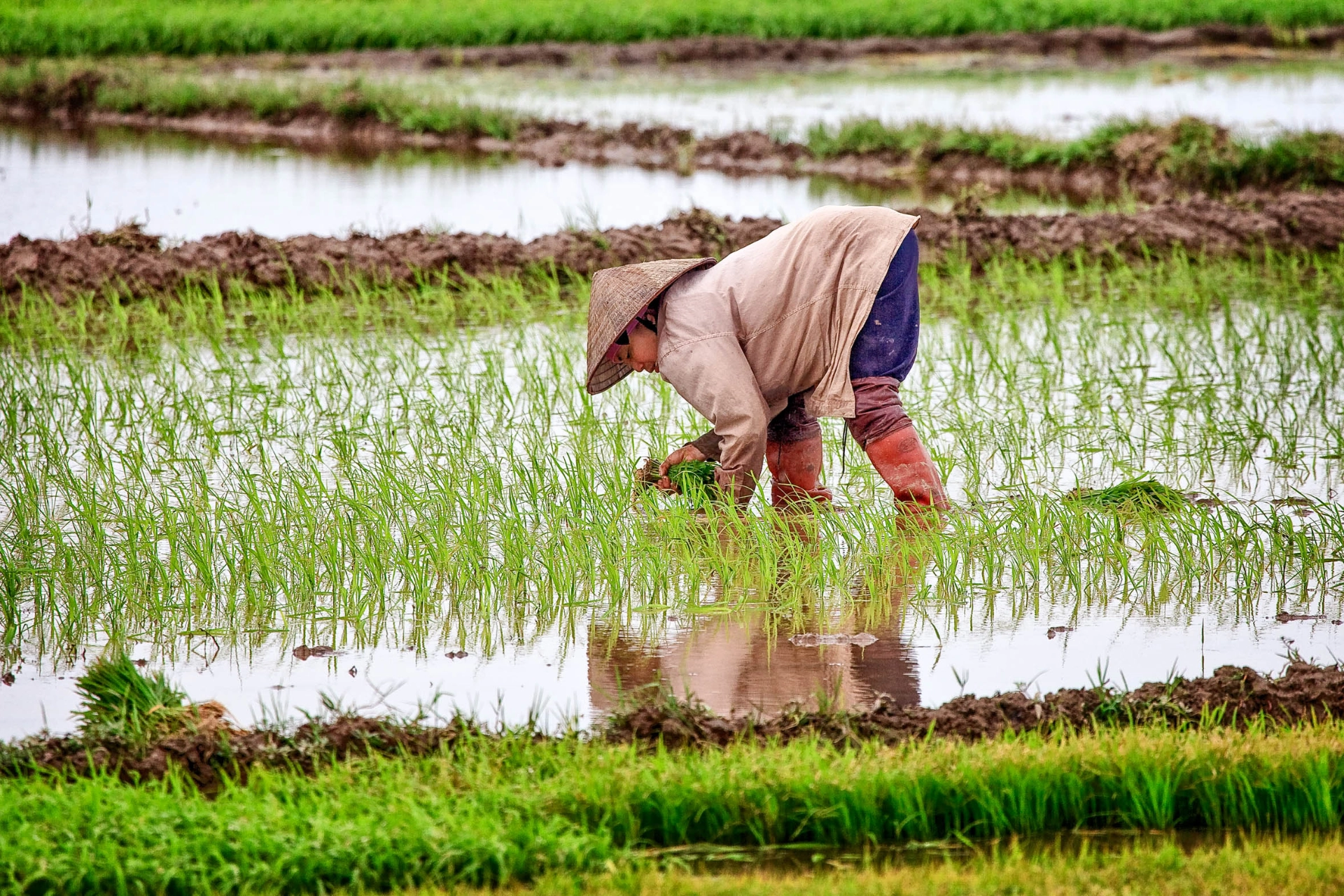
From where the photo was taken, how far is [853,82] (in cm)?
1819

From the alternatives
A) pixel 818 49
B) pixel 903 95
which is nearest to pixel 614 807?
pixel 903 95

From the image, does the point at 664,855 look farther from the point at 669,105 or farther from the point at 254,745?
the point at 669,105

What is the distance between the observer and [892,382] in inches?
166

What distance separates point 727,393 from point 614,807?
59.9 inches

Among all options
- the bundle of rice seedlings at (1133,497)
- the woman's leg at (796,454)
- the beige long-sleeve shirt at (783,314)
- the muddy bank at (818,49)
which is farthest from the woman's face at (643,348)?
the muddy bank at (818,49)

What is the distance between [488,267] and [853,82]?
11.6 metres

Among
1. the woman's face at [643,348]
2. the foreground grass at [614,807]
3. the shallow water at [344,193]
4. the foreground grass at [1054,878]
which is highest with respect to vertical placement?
the shallow water at [344,193]

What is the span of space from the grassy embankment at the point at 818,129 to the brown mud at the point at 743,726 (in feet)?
26.0

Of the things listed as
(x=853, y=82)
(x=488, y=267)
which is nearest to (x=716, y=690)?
(x=488, y=267)

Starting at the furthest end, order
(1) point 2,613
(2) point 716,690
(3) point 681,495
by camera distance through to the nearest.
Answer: (3) point 681,495 < (1) point 2,613 < (2) point 716,690

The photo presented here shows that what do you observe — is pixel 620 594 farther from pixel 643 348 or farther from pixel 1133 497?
pixel 1133 497

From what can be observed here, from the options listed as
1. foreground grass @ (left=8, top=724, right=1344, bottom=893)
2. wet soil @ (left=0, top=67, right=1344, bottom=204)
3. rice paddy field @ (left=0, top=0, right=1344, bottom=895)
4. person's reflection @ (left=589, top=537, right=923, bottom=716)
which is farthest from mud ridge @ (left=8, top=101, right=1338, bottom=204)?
foreground grass @ (left=8, top=724, right=1344, bottom=893)

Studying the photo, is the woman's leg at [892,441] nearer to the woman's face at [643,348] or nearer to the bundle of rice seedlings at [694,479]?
the bundle of rice seedlings at [694,479]

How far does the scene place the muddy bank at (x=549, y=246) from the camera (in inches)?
290
